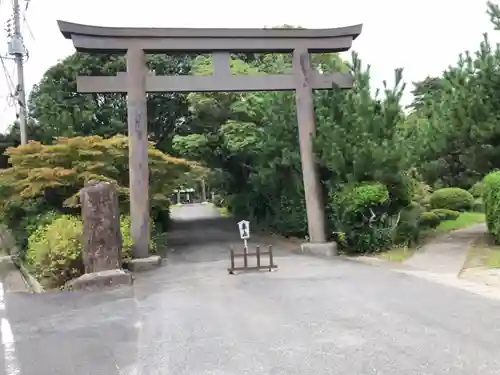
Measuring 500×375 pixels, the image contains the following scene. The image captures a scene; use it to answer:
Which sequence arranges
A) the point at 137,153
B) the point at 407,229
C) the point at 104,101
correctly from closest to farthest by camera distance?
the point at 137,153 → the point at 407,229 → the point at 104,101

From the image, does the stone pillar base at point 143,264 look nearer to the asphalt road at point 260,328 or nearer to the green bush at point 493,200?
the asphalt road at point 260,328

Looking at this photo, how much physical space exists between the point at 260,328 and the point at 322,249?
27.5 ft

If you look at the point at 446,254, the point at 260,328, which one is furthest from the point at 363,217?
the point at 260,328

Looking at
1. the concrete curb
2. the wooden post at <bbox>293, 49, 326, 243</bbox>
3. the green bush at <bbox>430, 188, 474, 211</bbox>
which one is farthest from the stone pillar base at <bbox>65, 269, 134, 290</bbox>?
the green bush at <bbox>430, 188, 474, 211</bbox>

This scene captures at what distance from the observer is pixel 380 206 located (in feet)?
48.5

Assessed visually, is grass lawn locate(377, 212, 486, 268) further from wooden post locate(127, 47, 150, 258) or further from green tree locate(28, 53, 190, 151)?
green tree locate(28, 53, 190, 151)

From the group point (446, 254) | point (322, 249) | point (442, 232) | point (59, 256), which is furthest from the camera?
point (442, 232)

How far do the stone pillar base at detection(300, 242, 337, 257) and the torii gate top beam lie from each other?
5493 millimetres

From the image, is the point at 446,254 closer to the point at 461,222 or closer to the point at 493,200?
the point at 493,200

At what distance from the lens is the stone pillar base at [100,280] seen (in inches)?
430

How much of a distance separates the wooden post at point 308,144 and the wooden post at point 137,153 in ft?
14.2

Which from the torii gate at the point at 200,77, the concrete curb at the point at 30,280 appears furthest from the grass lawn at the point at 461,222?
the concrete curb at the point at 30,280

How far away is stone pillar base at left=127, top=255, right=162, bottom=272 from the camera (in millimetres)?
13469

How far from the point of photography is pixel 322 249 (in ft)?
49.5
